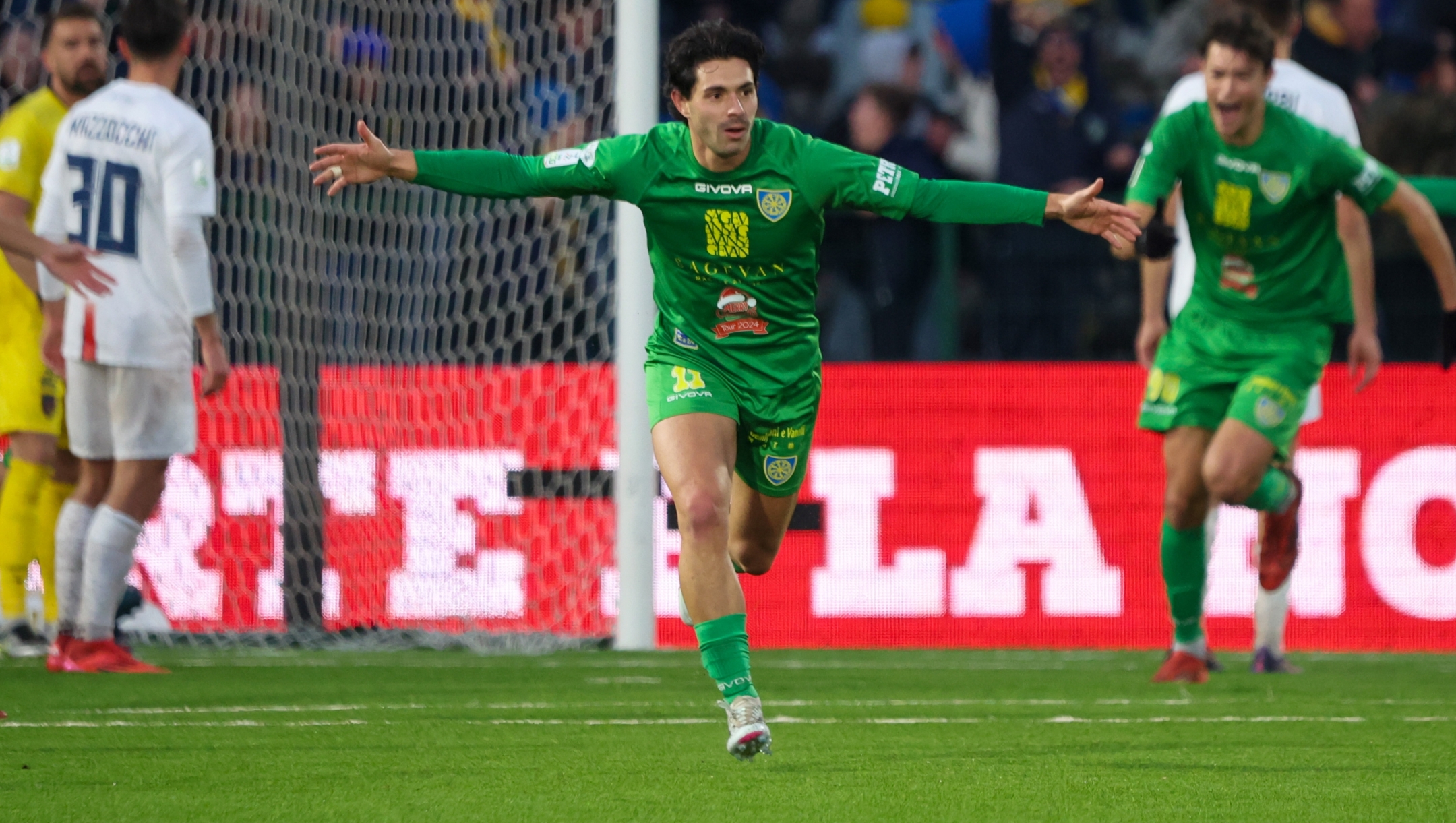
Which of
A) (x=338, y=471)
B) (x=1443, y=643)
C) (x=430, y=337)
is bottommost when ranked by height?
(x=1443, y=643)

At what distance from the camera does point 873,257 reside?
33.3 ft

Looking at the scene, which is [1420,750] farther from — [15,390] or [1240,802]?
[15,390]

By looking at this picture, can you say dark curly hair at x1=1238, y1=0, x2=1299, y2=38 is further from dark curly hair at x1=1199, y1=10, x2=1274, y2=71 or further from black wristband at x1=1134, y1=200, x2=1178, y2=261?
black wristband at x1=1134, y1=200, x2=1178, y2=261

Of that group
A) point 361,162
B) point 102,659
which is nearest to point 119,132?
point 102,659

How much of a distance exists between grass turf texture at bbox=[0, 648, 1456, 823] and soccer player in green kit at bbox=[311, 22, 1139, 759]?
58 centimetres

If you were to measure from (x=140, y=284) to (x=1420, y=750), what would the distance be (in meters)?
4.72

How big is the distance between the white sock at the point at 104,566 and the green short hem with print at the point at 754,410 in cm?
275

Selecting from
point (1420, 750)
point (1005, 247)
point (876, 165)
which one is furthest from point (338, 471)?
point (1420, 750)

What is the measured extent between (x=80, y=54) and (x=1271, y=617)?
16.5 feet

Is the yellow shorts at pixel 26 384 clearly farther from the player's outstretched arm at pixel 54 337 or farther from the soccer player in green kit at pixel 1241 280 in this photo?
the soccer player in green kit at pixel 1241 280

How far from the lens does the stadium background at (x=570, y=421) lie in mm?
9078

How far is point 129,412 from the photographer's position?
24.2ft

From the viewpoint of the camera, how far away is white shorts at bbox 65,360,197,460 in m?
7.38

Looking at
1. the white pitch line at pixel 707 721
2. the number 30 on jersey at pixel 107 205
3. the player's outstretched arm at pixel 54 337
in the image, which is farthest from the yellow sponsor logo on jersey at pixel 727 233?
the player's outstretched arm at pixel 54 337
